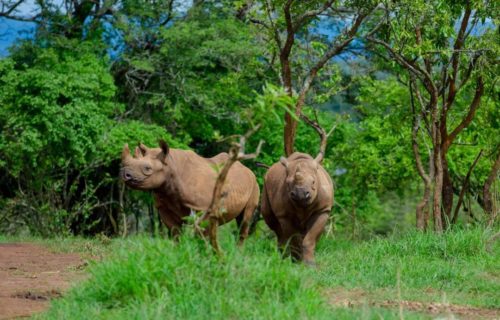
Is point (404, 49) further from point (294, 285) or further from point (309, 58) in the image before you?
point (294, 285)

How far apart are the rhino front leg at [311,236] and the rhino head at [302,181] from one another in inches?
15.1

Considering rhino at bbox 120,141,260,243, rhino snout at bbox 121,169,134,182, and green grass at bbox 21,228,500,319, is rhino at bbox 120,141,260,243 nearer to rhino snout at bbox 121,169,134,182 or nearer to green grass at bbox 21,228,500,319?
rhino snout at bbox 121,169,134,182

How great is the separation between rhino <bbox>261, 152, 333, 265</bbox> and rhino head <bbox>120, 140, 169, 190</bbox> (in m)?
1.40

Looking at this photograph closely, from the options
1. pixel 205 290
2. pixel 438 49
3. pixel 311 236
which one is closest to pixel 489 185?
pixel 438 49

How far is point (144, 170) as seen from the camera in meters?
11.0

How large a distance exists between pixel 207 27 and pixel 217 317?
1718cm

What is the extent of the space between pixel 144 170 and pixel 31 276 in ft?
5.54

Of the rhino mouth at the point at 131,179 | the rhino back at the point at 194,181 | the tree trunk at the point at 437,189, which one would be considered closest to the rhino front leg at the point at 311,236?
the rhino back at the point at 194,181

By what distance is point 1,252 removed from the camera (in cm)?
1427

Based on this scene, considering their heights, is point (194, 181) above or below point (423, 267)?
above

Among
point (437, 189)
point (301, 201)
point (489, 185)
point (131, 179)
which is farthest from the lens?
point (489, 185)

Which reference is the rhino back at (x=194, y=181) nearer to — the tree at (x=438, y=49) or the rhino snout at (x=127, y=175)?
the rhino snout at (x=127, y=175)

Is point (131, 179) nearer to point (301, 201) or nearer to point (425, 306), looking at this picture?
point (301, 201)

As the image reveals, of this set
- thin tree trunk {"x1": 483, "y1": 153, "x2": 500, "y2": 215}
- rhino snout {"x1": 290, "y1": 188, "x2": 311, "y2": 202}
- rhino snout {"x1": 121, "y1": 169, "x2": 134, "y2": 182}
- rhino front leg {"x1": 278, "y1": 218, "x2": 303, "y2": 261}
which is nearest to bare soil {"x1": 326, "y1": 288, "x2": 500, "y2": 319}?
rhino snout {"x1": 290, "y1": 188, "x2": 311, "y2": 202}
